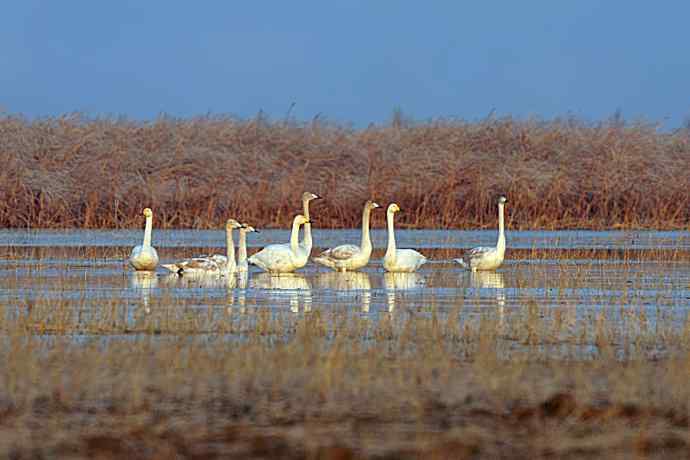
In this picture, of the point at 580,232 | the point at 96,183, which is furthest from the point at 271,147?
the point at 580,232

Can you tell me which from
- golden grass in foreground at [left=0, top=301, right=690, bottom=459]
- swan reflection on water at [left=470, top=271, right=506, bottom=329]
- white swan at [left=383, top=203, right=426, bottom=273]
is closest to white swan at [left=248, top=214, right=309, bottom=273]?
white swan at [left=383, top=203, right=426, bottom=273]

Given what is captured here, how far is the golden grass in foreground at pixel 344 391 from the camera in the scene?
18.5 ft

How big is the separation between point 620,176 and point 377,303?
21488 millimetres

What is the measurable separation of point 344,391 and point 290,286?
822 centimetres

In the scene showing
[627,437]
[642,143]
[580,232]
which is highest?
[642,143]

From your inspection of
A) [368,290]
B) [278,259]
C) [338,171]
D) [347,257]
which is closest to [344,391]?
[368,290]

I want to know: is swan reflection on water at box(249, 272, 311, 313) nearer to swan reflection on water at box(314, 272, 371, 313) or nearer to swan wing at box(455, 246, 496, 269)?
swan reflection on water at box(314, 272, 371, 313)

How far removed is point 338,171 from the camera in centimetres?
3497

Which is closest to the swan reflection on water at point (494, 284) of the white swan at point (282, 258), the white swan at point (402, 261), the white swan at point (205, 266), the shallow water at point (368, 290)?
the shallow water at point (368, 290)

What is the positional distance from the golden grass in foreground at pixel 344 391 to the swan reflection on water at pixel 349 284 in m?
2.71

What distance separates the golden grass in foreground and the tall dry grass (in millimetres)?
→ 19665

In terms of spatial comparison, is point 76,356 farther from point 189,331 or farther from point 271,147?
point 271,147

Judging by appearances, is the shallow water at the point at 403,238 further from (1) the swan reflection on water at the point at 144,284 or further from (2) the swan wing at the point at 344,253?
(1) the swan reflection on water at the point at 144,284

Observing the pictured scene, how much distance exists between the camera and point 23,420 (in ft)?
19.7
